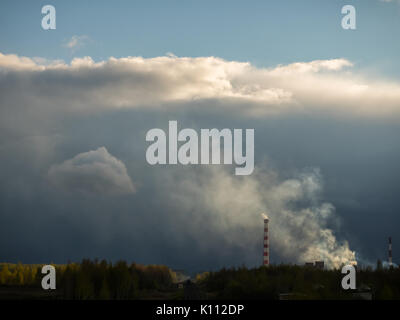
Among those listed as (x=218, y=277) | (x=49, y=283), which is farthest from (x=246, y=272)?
(x=49, y=283)

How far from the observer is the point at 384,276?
127 ft

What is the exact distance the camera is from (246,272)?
41000 millimetres
